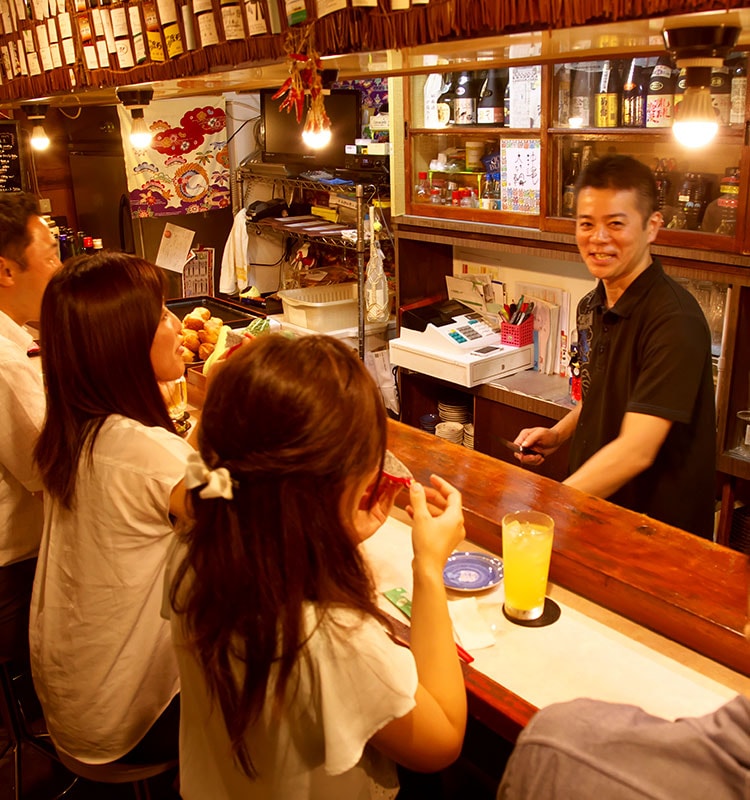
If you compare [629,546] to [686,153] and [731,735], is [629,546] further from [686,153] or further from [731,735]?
[686,153]

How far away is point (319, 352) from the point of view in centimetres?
112

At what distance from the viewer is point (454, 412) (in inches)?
174

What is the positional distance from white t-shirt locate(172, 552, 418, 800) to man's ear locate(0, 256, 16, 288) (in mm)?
1810

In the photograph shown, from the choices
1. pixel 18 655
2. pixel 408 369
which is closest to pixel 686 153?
pixel 408 369

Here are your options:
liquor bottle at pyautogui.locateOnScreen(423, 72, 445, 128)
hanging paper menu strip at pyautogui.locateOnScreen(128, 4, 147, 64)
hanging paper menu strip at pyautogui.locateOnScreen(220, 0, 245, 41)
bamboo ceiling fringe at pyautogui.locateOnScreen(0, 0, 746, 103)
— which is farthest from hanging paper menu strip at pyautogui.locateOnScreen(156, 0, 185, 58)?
liquor bottle at pyautogui.locateOnScreen(423, 72, 445, 128)

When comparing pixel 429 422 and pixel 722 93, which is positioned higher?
pixel 722 93

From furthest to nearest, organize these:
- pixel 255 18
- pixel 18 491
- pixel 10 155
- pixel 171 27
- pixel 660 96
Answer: pixel 10 155 → pixel 660 96 → pixel 171 27 → pixel 18 491 → pixel 255 18

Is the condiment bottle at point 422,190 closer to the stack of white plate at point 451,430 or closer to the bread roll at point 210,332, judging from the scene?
the stack of white plate at point 451,430

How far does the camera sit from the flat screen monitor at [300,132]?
187 inches

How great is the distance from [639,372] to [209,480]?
5.00ft

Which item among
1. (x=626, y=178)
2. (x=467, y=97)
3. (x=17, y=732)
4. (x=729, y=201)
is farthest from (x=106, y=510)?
(x=467, y=97)

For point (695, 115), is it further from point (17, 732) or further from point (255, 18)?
point (17, 732)

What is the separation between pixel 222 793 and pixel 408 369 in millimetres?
3254

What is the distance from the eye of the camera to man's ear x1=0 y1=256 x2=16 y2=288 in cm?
263
